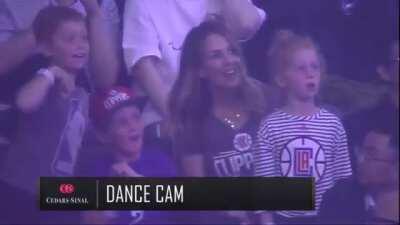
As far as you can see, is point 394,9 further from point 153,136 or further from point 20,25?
point 20,25

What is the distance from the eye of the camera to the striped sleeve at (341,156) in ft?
8.77

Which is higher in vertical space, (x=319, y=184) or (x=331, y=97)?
(x=331, y=97)

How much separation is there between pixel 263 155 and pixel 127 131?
541mm

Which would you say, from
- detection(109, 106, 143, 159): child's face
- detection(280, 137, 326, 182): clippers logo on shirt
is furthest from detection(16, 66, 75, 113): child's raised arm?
detection(280, 137, 326, 182): clippers logo on shirt

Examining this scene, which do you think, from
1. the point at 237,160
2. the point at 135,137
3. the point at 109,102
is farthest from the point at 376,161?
the point at 109,102

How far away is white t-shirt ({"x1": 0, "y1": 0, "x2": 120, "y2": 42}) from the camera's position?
266 cm

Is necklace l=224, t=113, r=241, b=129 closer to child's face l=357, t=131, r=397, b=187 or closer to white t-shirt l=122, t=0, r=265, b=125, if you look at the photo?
white t-shirt l=122, t=0, r=265, b=125

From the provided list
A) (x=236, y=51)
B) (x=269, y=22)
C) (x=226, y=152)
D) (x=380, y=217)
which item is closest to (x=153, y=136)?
(x=226, y=152)

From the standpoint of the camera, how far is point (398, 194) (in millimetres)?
2711

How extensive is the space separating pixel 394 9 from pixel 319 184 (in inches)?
29.1

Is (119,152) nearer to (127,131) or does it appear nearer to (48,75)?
(127,131)

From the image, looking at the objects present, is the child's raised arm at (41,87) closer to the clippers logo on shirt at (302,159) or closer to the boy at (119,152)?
the boy at (119,152)

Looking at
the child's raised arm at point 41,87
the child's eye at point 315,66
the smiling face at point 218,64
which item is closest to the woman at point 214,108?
the smiling face at point 218,64

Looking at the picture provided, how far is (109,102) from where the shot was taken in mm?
2670
